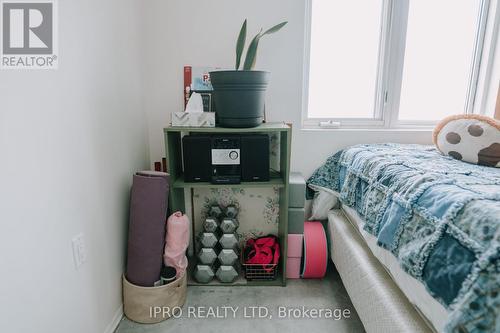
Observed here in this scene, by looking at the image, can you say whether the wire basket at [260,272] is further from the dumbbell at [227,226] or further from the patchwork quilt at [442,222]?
the patchwork quilt at [442,222]

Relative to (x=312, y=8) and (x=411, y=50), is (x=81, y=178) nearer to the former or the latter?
(x=312, y=8)

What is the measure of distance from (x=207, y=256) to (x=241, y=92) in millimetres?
961

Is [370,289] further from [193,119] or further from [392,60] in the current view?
[392,60]

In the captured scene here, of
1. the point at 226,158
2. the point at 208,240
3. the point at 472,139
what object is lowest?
the point at 208,240

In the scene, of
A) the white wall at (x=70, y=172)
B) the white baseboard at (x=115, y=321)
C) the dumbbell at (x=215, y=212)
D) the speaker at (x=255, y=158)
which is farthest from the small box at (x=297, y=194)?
the white baseboard at (x=115, y=321)

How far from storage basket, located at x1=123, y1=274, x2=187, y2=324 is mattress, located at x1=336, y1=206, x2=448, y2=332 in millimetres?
992

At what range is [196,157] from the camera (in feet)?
5.37

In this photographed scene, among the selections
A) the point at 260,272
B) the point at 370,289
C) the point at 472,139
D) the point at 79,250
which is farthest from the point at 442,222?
the point at 79,250

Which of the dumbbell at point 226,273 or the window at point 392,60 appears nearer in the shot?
the dumbbell at point 226,273

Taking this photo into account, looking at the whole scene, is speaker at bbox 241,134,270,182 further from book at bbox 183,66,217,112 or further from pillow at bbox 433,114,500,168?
pillow at bbox 433,114,500,168

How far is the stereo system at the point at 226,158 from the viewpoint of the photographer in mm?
1616

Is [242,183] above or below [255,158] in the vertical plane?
below

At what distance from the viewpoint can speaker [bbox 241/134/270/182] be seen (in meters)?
1.62

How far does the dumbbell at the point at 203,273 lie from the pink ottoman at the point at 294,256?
18.3 inches
